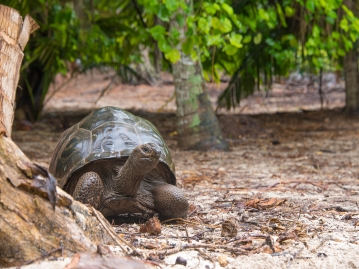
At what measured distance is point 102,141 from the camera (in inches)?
121

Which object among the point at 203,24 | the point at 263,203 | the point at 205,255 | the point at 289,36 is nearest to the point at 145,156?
the point at 205,255

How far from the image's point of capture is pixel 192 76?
652 cm

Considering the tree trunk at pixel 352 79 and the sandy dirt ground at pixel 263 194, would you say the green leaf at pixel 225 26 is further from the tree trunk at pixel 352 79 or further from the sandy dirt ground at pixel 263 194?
the tree trunk at pixel 352 79

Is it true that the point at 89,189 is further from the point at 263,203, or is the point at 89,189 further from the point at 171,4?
the point at 171,4

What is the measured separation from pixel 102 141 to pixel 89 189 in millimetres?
316

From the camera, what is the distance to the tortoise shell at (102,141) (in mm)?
3006

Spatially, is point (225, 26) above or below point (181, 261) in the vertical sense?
above

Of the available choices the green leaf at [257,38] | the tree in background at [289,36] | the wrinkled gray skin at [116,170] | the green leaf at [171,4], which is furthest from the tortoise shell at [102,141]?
the green leaf at [257,38]

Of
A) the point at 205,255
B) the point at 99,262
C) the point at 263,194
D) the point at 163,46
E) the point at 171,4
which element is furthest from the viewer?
the point at 163,46

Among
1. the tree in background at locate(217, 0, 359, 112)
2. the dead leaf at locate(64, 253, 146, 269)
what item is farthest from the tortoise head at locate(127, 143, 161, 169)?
the tree in background at locate(217, 0, 359, 112)

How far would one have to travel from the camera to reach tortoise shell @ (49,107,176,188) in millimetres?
3006

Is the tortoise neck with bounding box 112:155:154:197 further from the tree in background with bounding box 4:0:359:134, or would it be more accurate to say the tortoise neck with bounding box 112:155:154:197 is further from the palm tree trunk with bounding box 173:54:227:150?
the palm tree trunk with bounding box 173:54:227:150

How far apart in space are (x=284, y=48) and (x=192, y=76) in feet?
7.54

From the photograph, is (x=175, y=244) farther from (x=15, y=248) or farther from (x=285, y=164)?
(x=285, y=164)
